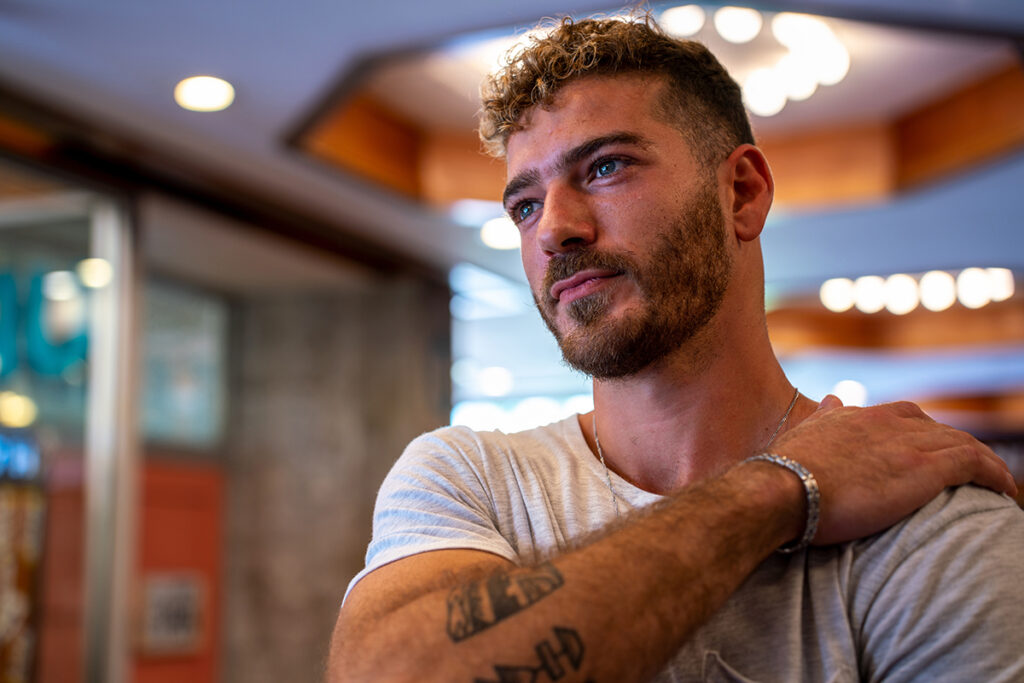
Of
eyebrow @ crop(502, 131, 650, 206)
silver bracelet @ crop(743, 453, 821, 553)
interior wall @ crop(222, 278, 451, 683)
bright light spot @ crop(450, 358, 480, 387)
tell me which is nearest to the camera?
silver bracelet @ crop(743, 453, 821, 553)

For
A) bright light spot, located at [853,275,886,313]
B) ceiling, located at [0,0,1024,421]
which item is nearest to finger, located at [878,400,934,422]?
ceiling, located at [0,0,1024,421]

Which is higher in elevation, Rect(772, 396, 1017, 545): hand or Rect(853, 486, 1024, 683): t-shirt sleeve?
Rect(772, 396, 1017, 545): hand

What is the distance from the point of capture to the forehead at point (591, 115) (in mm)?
1256

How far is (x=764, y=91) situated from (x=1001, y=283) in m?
4.63

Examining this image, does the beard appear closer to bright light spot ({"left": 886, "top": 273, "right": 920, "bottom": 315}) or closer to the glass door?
the glass door

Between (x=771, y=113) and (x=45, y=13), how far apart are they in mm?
2813

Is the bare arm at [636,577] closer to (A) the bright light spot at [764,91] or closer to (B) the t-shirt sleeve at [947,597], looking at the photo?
(B) the t-shirt sleeve at [947,597]

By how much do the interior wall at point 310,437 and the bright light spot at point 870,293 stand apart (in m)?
3.12

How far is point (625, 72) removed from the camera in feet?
4.25

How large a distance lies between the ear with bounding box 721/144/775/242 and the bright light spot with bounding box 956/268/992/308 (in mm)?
→ 6273

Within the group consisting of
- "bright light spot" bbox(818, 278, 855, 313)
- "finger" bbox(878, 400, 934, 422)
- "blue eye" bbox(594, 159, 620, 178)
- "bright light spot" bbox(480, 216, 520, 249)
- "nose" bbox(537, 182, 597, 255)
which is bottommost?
"finger" bbox(878, 400, 934, 422)

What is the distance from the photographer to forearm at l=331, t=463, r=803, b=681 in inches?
33.4

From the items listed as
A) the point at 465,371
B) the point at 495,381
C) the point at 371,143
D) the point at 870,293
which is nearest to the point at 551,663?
the point at 371,143

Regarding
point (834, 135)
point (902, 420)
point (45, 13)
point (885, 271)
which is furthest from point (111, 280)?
point (885, 271)
